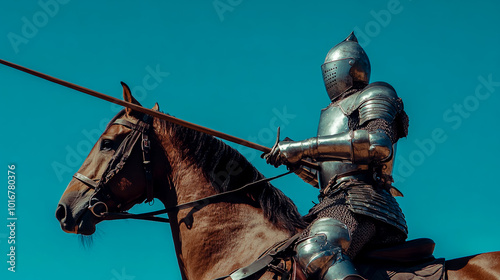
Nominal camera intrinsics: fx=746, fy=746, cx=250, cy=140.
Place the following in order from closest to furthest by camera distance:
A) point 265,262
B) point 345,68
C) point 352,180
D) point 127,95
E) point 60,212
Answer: point 265,262, point 352,180, point 60,212, point 127,95, point 345,68

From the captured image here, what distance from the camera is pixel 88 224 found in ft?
28.9

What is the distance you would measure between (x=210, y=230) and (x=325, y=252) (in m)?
1.61

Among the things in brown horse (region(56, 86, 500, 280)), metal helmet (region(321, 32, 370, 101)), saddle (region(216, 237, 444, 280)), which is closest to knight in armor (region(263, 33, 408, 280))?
saddle (region(216, 237, 444, 280))

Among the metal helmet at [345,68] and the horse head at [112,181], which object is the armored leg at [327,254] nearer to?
the horse head at [112,181]

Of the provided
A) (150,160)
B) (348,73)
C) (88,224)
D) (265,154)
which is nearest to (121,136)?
(150,160)

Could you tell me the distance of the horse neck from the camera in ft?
27.4

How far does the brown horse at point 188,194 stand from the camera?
847 cm

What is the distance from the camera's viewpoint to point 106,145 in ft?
29.7

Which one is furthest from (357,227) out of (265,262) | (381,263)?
(265,262)

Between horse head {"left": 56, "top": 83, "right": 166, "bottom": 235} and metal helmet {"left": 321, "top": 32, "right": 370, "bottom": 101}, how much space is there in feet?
8.33

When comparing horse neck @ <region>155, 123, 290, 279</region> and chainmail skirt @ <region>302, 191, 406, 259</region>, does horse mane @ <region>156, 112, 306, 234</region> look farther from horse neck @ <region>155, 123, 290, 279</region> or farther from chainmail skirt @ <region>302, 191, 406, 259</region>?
chainmail skirt @ <region>302, 191, 406, 259</region>

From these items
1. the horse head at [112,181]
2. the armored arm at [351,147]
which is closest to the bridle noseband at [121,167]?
the horse head at [112,181]

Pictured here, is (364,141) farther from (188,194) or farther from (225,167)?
(188,194)

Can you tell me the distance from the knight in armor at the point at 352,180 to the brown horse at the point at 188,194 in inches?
20.6
